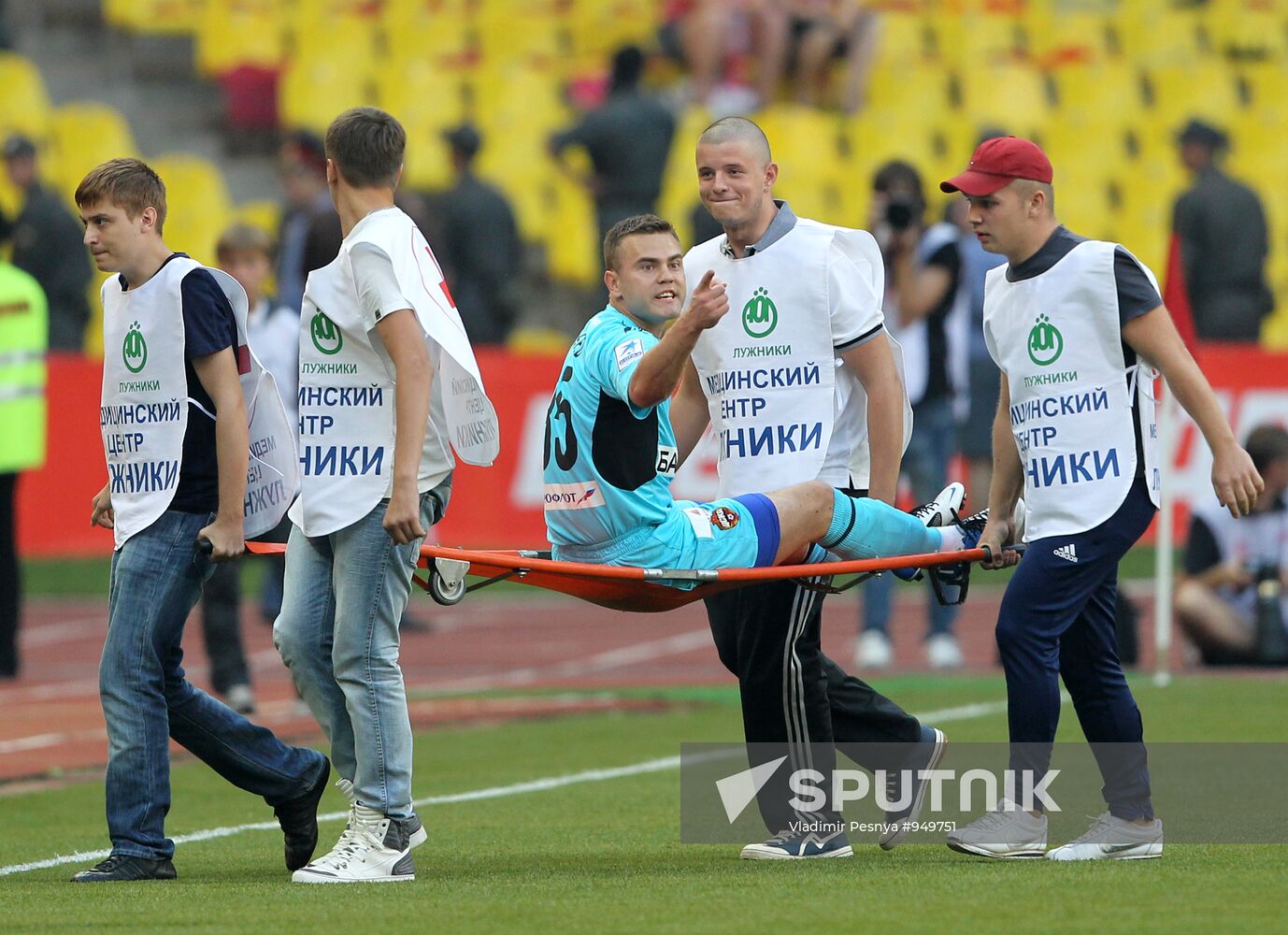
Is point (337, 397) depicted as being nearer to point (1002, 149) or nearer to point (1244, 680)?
point (1002, 149)

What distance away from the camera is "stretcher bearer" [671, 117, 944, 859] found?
648cm

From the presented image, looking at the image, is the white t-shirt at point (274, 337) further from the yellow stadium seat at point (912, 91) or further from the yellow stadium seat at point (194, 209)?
the yellow stadium seat at point (912, 91)

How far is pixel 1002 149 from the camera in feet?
20.6

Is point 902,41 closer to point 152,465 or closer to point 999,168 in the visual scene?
point 999,168

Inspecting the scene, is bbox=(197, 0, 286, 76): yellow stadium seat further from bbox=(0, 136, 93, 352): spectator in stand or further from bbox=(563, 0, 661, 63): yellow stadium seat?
bbox=(0, 136, 93, 352): spectator in stand

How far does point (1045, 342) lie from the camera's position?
20.5 ft

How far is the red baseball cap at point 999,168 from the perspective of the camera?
20.6ft

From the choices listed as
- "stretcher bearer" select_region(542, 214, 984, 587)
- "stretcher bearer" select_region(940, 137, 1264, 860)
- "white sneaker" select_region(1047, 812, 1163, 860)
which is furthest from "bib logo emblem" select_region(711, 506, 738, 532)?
"white sneaker" select_region(1047, 812, 1163, 860)

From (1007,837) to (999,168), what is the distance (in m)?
1.94

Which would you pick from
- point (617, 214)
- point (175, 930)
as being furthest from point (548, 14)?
point (175, 930)

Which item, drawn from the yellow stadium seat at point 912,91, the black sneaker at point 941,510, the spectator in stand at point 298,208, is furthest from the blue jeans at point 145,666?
the yellow stadium seat at point 912,91

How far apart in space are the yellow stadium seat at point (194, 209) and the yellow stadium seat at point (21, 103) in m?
1.29

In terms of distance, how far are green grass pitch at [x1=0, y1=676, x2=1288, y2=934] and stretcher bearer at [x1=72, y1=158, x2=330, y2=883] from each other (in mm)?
387

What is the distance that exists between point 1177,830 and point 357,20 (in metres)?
16.3
